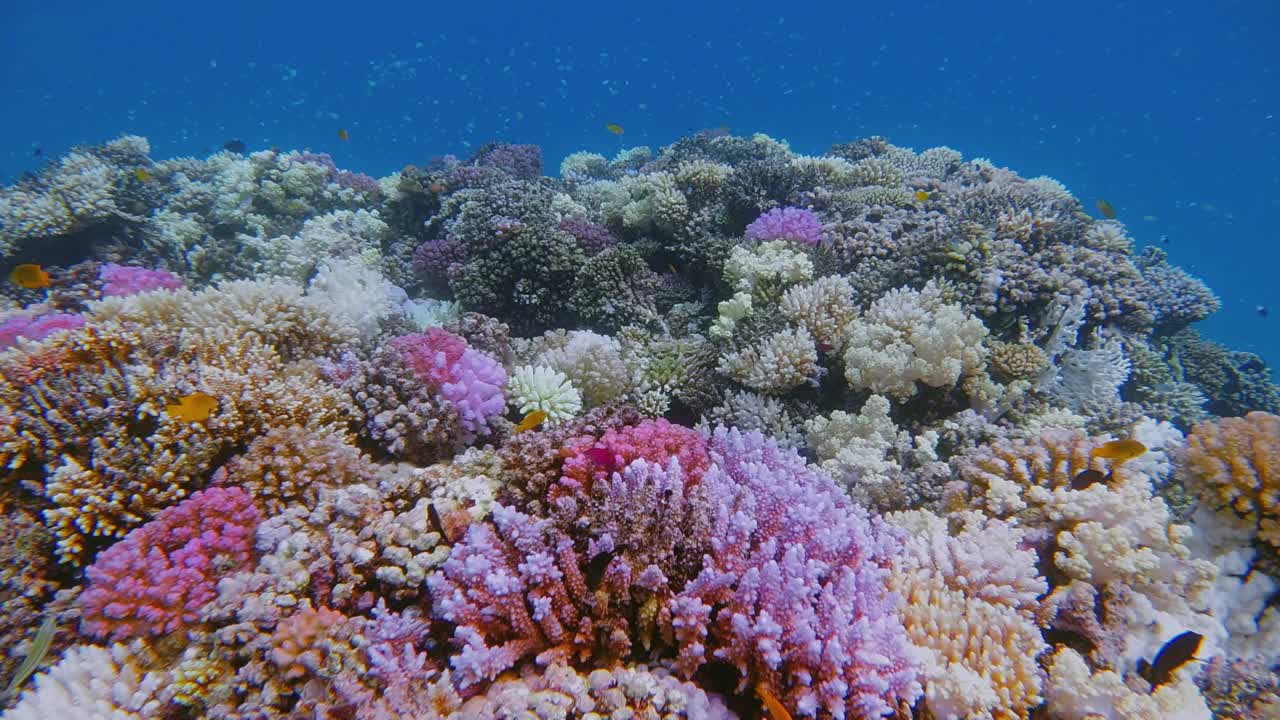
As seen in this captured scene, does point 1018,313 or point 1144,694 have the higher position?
point 1018,313

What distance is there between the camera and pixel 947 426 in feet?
16.6

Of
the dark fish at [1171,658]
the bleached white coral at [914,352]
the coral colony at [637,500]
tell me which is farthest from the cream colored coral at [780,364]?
the dark fish at [1171,658]

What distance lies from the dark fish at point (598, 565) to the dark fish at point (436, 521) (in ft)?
2.69

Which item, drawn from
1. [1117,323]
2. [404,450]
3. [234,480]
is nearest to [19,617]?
[234,480]

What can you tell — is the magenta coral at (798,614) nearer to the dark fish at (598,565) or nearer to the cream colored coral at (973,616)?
the cream colored coral at (973,616)

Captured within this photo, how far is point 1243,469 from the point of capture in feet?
12.8

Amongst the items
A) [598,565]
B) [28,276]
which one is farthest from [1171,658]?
[28,276]

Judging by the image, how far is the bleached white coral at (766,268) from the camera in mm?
6520

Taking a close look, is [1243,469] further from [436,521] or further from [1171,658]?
[436,521]

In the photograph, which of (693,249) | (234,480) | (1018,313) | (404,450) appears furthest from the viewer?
(693,249)

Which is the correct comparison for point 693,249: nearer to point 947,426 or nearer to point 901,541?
point 947,426

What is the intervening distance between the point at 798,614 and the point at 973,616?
120cm

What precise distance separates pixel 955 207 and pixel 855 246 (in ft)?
7.87

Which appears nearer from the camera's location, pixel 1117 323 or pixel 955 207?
pixel 1117 323
